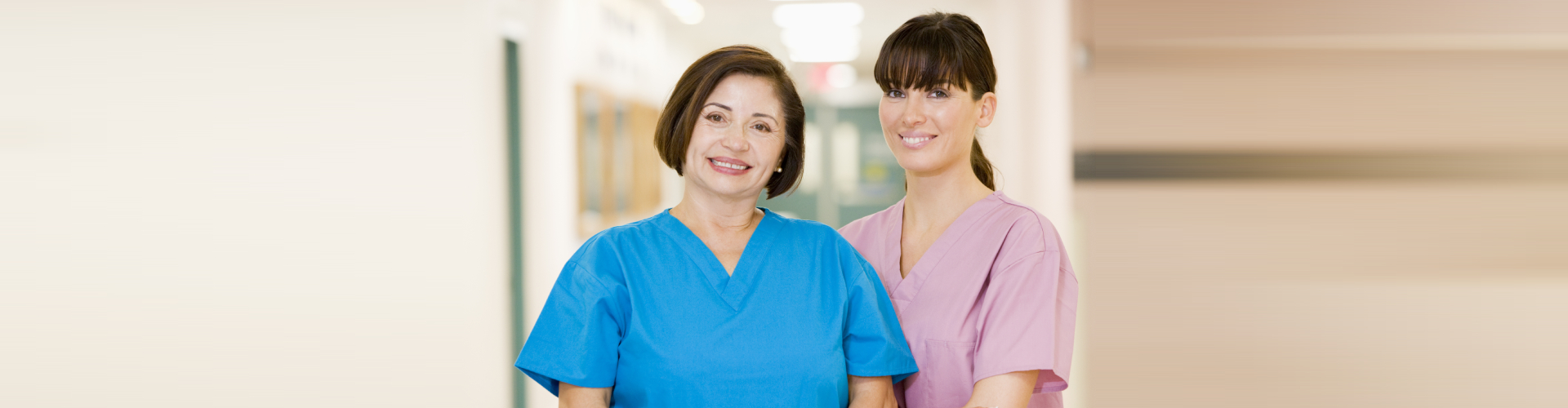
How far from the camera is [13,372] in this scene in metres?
1.93

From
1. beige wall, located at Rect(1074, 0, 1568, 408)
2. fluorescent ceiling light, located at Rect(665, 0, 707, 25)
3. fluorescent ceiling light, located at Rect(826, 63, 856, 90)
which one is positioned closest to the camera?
beige wall, located at Rect(1074, 0, 1568, 408)

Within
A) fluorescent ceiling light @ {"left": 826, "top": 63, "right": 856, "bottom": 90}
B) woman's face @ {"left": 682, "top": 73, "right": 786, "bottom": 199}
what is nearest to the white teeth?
woman's face @ {"left": 682, "top": 73, "right": 786, "bottom": 199}

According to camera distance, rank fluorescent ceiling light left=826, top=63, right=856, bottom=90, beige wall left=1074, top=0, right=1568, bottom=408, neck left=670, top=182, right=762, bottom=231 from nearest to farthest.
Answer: beige wall left=1074, top=0, right=1568, bottom=408
neck left=670, top=182, right=762, bottom=231
fluorescent ceiling light left=826, top=63, right=856, bottom=90

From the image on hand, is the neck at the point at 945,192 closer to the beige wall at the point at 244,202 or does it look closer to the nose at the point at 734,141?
the nose at the point at 734,141

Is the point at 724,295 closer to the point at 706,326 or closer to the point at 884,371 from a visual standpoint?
the point at 706,326

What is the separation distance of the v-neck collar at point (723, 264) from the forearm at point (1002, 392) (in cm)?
25

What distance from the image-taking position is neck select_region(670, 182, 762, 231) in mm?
882

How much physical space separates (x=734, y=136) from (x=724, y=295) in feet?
0.52

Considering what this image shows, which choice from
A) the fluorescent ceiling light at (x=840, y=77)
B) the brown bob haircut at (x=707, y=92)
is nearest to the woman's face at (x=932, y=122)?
the brown bob haircut at (x=707, y=92)

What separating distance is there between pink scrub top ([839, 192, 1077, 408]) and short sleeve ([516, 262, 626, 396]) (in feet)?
1.04

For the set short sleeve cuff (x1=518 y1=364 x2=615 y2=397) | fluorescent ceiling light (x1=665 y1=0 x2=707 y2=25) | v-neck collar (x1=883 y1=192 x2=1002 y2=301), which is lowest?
short sleeve cuff (x1=518 y1=364 x2=615 y2=397)

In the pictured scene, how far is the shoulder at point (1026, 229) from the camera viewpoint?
843 mm

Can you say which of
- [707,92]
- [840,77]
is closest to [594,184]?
[707,92]

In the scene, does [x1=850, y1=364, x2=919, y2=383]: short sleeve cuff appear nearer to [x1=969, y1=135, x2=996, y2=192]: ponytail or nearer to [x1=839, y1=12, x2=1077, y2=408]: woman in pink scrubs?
[x1=839, y1=12, x2=1077, y2=408]: woman in pink scrubs
